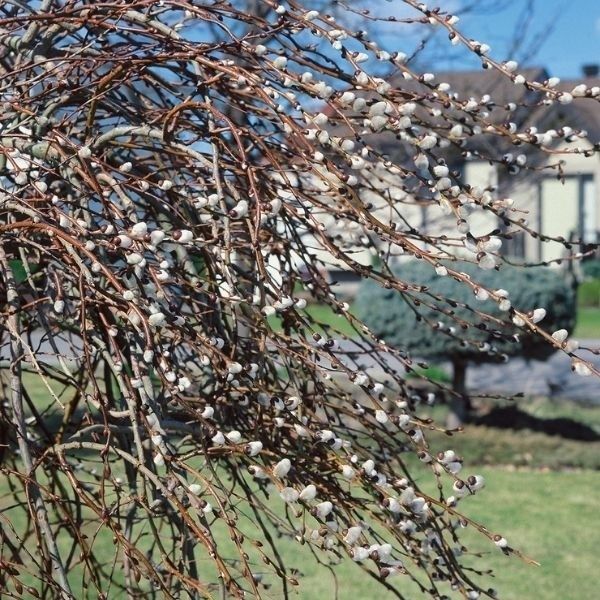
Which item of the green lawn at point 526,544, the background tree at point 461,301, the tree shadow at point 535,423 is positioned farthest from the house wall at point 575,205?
the green lawn at point 526,544

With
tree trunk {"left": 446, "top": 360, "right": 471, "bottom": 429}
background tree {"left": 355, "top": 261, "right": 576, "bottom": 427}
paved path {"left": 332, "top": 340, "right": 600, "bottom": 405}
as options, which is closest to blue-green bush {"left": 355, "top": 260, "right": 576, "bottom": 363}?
background tree {"left": 355, "top": 261, "right": 576, "bottom": 427}

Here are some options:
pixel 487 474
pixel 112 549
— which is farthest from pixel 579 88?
pixel 487 474

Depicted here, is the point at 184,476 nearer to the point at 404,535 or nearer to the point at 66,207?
the point at 404,535

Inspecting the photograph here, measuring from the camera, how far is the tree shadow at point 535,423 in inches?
399

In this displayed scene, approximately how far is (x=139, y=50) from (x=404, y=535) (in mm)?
1253

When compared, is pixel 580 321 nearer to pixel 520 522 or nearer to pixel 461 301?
pixel 461 301

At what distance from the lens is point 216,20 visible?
7.44ft

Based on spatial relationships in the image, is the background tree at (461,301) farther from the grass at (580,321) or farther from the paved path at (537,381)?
the grass at (580,321)

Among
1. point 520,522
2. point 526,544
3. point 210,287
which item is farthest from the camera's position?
point 520,522

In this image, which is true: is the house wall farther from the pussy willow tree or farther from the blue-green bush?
the pussy willow tree

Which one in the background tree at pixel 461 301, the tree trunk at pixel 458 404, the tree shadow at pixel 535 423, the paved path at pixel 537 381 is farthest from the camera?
the paved path at pixel 537 381

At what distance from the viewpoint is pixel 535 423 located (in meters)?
10.5

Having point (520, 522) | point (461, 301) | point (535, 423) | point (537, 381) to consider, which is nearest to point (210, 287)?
point (520, 522)

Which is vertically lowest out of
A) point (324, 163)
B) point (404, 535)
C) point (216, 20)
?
point (404, 535)
